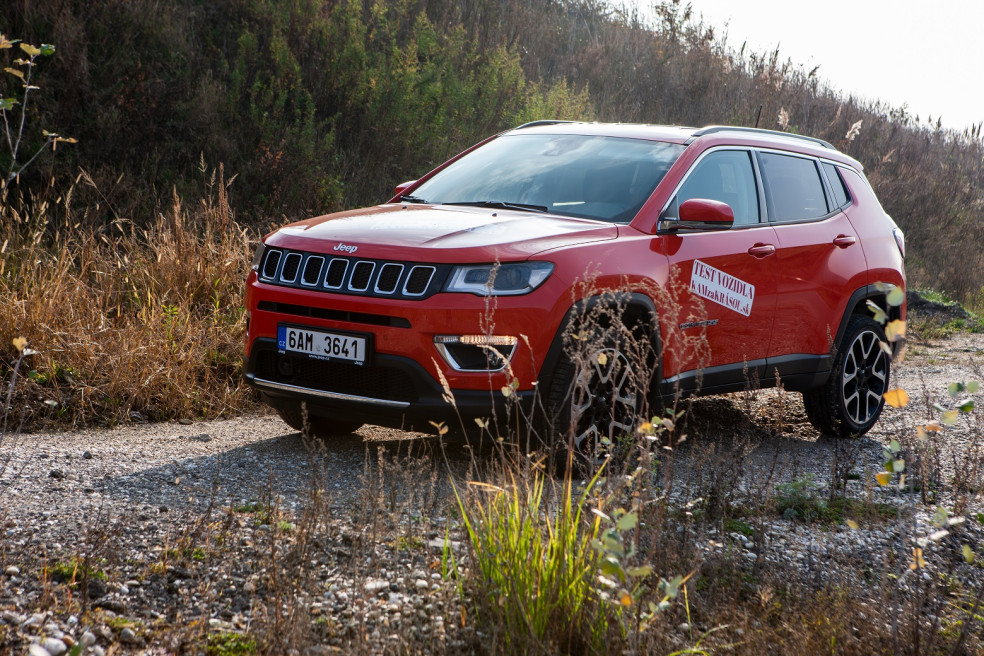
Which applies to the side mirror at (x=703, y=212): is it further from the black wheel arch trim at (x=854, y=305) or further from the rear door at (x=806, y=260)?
the black wheel arch trim at (x=854, y=305)

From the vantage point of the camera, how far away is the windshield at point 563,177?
223 inches

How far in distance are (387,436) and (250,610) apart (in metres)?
2.75

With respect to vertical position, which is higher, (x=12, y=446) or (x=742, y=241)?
(x=742, y=241)

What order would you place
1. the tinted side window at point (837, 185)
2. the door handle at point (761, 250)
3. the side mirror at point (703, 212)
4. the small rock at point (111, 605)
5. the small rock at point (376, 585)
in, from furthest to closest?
the tinted side window at point (837, 185), the door handle at point (761, 250), the side mirror at point (703, 212), the small rock at point (376, 585), the small rock at point (111, 605)

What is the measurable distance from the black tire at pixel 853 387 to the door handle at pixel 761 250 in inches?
43.1

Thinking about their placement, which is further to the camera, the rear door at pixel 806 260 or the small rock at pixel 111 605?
the rear door at pixel 806 260

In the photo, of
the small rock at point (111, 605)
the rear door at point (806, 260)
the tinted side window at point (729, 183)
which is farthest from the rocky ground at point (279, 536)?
the tinted side window at point (729, 183)

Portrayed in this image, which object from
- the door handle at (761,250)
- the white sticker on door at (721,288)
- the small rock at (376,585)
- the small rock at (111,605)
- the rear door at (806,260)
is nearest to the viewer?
the small rock at (111,605)

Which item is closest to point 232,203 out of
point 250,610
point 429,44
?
point 429,44

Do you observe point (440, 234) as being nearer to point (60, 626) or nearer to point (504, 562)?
point (504, 562)

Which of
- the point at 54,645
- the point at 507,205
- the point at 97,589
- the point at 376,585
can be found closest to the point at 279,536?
the point at 376,585

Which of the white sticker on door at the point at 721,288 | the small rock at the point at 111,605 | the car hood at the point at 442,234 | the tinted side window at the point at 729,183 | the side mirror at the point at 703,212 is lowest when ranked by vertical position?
the small rock at the point at 111,605

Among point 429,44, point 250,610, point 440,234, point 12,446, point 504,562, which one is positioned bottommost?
point 12,446

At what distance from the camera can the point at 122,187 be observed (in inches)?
394
